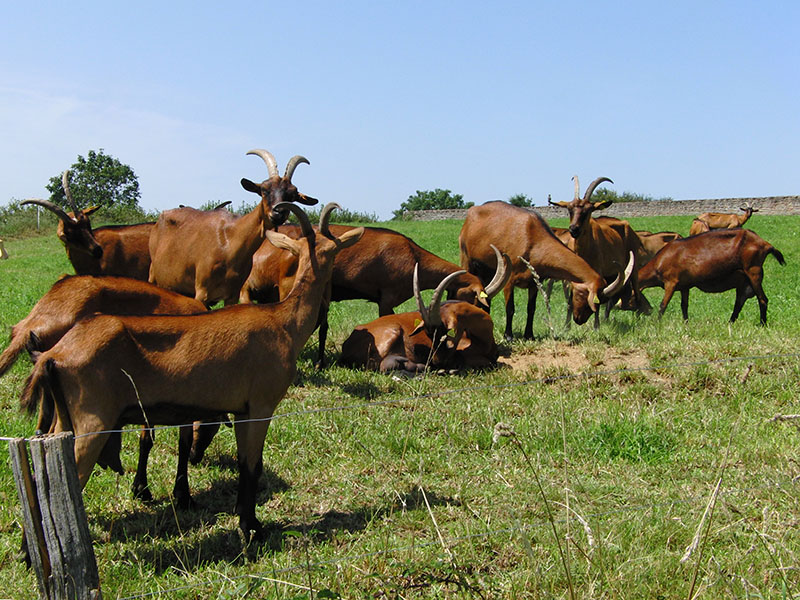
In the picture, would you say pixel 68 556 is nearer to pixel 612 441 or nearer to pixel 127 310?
pixel 127 310

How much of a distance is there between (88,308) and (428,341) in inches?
177

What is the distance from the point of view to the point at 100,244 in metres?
11.1

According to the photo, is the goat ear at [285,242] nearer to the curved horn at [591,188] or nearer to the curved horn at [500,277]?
the curved horn at [500,277]

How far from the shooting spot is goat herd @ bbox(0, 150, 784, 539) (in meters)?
4.29

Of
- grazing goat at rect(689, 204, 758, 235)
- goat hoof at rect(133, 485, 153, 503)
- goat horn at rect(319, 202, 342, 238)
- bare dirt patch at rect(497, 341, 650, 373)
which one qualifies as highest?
goat horn at rect(319, 202, 342, 238)

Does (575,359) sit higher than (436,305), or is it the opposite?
(436,305)

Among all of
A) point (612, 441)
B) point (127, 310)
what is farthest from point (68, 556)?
point (612, 441)

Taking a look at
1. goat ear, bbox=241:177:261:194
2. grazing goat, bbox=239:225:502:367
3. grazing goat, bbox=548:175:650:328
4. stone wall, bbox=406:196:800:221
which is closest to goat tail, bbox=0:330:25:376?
goat ear, bbox=241:177:261:194

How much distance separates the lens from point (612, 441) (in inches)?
243

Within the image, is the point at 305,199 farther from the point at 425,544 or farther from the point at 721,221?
the point at 721,221

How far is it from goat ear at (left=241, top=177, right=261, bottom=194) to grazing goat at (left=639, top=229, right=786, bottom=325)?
7684mm

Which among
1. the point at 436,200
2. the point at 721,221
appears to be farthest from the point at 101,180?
the point at 721,221

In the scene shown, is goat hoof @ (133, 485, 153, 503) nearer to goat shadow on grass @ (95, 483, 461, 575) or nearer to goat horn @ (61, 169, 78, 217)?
goat shadow on grass @ (95, 483, 461, 575)

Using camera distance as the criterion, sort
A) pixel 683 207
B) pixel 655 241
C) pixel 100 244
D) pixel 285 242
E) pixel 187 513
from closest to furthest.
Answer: pixel 187 513 → pixel 285 242 → pixel 100 244 → pixel 655 241 → pixel 683 207
